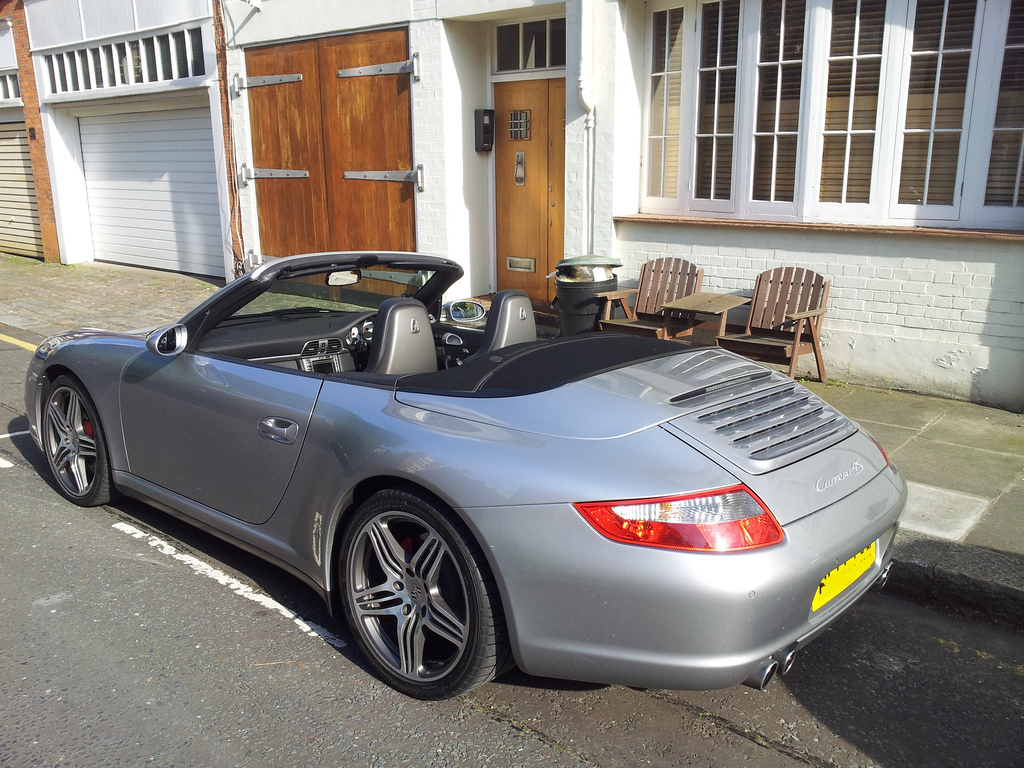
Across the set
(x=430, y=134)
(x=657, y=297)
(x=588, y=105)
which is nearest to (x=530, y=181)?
(x=430, y=134)

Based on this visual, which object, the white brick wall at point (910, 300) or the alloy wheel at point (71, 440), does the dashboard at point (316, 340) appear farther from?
the white brick wall at point (910, 300)

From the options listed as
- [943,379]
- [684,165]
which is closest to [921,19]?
[684,165]

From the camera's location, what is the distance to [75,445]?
4.57 meters

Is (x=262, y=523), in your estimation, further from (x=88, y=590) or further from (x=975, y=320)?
(x=975, y=320)

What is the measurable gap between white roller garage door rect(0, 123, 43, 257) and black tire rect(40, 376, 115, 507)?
13.0 metres

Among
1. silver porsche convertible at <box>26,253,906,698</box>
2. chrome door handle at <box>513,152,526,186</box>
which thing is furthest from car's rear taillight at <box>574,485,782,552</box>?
chrome door handle at <box>513,152,526,186</box>

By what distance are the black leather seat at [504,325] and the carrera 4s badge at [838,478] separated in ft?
4.49

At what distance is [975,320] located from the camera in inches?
256

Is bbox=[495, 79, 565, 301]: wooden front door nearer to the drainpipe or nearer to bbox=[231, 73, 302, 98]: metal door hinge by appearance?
the drainpipe

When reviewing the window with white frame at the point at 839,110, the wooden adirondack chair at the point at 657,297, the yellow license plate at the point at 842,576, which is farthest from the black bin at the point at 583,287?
the yellow license plate at the point at 842,576

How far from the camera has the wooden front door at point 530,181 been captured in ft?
29.7

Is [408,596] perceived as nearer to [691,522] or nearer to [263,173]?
[691,522]

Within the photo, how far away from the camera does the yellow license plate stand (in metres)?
2.65

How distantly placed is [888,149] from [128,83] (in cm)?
1102
